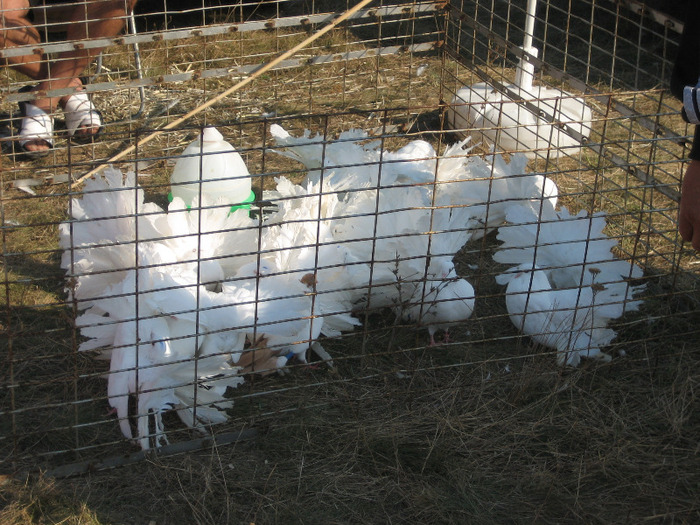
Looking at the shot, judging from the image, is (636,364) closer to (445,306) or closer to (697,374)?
(697,374)

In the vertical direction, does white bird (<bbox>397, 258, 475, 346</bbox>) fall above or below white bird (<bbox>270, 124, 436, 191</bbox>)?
below

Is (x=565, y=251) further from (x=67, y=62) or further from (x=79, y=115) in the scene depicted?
(x=67, y=62)

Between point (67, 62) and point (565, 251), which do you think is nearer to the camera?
point (565, 251)

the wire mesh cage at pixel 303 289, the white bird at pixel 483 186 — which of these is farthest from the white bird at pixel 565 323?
the white bird at pixel 483 186

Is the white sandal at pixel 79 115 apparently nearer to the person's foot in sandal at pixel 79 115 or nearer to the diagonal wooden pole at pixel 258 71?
the person's foot in sandal at pixel 79 115

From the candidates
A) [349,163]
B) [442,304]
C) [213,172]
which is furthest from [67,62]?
[442,304]

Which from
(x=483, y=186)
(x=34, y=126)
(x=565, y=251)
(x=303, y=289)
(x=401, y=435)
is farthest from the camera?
(x=34, y=126)

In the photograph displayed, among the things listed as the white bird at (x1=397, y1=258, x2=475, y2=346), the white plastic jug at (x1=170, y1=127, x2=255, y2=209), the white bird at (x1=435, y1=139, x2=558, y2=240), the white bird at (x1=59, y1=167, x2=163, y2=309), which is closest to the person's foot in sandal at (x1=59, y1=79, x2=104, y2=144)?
the white plastic jug at (x1=170, y1=127, x2=255, y2=209)

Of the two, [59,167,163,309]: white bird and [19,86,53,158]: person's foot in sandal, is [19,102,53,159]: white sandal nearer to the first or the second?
[19,86,53,158]: person's foot in sandal

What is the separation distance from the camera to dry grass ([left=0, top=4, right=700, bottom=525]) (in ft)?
6.35

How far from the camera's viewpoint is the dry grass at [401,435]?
1936 millimetres

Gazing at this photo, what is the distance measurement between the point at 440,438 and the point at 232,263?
87cm

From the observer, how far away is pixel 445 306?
252cm

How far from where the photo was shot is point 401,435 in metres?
2.14
